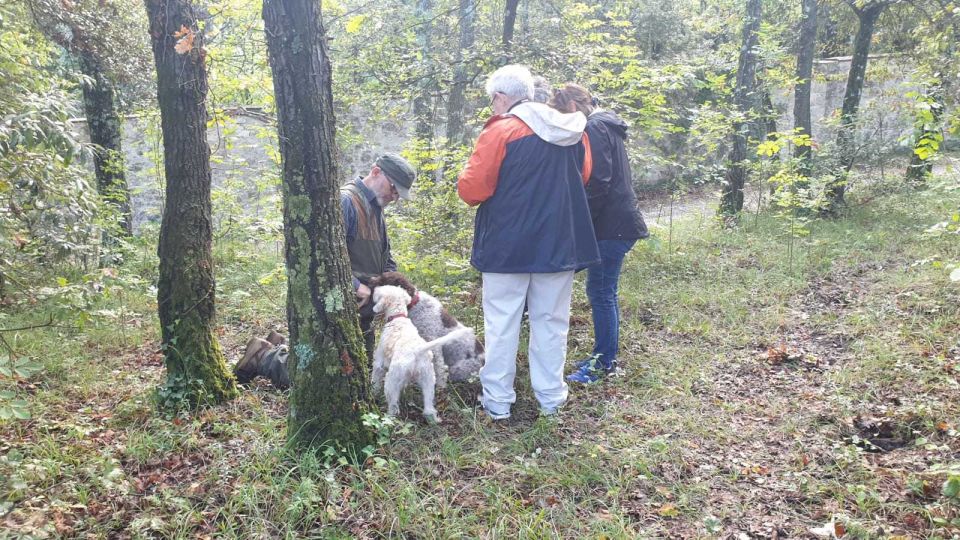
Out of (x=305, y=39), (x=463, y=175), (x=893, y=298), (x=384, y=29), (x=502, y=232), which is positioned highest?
(x=384, y=29)

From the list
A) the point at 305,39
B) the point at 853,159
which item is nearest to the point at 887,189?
the point at 853,159

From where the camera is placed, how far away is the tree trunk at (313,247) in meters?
3.05

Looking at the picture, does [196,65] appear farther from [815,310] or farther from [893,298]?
[893,298]

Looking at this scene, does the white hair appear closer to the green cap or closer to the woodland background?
the green cap

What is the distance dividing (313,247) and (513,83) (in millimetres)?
1710

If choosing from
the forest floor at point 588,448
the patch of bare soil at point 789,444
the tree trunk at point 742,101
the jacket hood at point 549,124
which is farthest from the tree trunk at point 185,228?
the tree trunk at point 742,101

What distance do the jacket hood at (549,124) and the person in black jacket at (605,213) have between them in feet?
1.61

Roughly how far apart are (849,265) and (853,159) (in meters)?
3.65

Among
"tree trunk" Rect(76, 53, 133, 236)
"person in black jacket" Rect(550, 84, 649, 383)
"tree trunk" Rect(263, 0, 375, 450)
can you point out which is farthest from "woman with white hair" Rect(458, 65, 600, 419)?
"tree trunk" Rect(76, 53, 133, 236)

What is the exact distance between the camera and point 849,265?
7.25m

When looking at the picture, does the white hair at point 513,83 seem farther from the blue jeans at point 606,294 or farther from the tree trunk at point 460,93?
the tree trunk at point 460,93

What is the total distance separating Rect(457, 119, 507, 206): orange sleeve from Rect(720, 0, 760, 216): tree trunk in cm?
641

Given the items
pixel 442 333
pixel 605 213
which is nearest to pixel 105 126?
pixel 442 333

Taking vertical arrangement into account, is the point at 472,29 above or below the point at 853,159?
above
